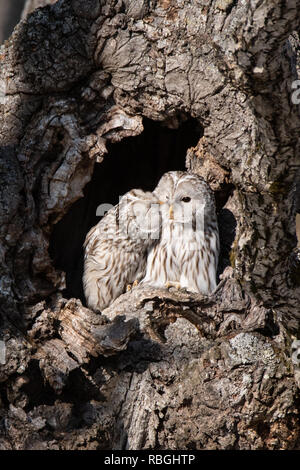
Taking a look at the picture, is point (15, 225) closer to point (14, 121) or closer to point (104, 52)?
point (14, 121)

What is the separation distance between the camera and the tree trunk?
3.24m

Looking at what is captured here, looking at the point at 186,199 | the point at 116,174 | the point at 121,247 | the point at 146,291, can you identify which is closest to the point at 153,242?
the point at 121,247

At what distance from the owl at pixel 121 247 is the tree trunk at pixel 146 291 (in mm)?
568

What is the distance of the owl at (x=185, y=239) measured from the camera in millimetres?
4414

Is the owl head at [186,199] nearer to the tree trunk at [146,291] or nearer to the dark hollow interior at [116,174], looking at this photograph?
the tree trunk at [146,291]

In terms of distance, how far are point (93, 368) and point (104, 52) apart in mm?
1994

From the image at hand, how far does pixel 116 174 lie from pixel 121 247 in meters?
0.76

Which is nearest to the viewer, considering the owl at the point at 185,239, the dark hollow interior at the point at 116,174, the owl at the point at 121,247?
the owl at the point at 185,239

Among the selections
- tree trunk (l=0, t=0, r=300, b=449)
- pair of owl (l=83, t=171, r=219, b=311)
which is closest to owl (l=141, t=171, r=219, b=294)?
pair of owl (l=83, t=171, r=219, b=311)

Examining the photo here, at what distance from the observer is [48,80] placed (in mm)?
3730

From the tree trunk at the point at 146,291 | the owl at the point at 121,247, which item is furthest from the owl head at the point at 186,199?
the tree trunk at the point at 146,291

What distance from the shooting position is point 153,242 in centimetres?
476

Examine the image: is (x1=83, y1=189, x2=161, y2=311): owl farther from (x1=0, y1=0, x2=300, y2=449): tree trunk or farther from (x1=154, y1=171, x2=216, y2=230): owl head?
(x1=0, y1=0, x2=300, y2=449): tree trunk
